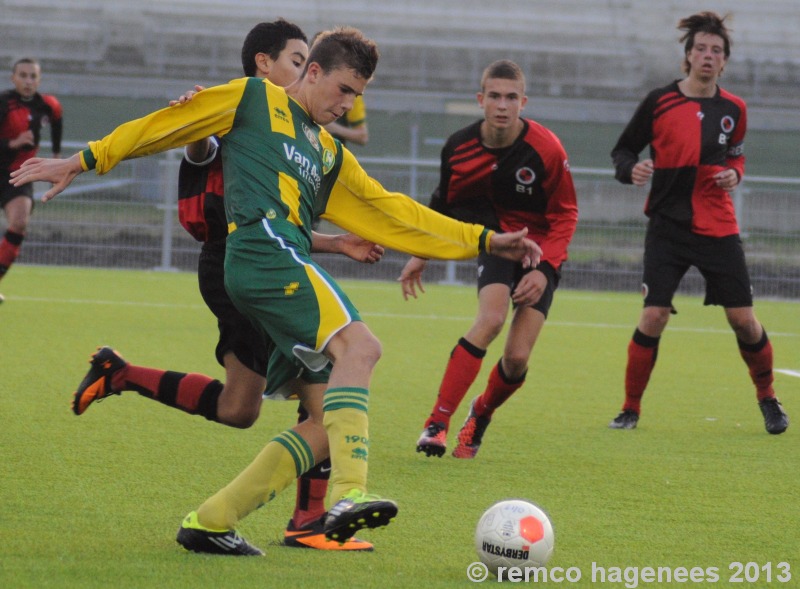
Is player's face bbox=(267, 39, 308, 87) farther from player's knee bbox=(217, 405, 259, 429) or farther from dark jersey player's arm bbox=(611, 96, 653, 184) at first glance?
dark jersey player's arm bbox=(611, 96, 653, 184)

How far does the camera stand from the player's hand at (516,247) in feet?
12.5

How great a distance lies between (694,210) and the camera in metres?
6.69

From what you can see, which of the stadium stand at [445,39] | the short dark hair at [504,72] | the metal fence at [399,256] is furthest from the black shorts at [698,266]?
the stadium stand at [445,39]

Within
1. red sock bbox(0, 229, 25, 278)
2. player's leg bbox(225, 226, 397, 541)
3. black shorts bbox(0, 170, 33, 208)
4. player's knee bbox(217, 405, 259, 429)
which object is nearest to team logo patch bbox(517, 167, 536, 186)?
player's knee bbox(217, 405, 259, 429)

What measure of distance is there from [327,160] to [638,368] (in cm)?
328

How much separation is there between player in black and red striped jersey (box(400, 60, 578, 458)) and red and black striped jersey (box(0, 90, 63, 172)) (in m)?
6.60

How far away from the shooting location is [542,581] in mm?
3502

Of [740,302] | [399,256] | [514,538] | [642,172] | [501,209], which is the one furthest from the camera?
[399,256]

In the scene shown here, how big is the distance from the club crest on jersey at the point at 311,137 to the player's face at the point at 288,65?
36.1 inches

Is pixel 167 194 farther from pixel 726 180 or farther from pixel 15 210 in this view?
pixel 726 180

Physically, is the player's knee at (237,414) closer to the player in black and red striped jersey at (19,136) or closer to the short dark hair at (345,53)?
the short dark hair at (345,53)

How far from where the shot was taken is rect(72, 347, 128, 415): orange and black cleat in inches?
181

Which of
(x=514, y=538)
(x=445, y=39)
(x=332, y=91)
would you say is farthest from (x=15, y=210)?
(x=445, y=39)

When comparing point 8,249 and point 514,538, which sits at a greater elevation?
point 514,538
